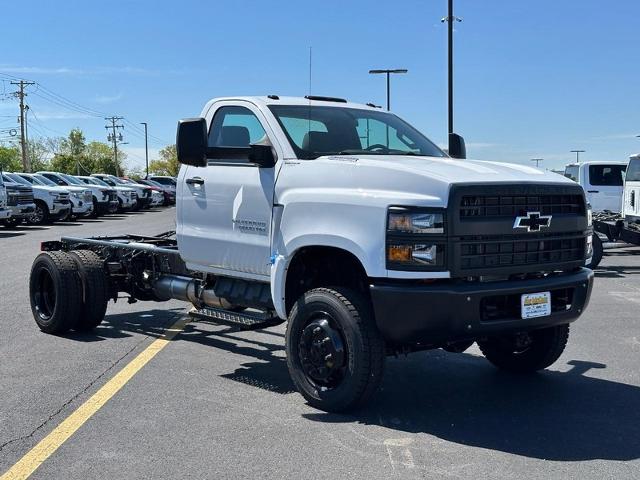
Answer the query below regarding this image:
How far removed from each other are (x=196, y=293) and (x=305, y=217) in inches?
75.2

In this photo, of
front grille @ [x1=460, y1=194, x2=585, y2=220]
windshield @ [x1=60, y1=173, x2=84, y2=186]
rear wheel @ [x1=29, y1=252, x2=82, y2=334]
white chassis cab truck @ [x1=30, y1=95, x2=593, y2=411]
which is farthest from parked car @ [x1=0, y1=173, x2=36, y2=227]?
front grille @ [x1=460, y1=194, x2=585, y2=220]

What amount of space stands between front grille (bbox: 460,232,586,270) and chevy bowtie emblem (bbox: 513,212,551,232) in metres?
0.06

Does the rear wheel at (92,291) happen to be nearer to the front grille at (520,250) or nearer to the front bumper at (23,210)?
the front grille at (520,250)

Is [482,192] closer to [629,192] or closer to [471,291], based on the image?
[471,291]

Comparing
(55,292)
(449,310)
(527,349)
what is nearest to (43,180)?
(55,292)

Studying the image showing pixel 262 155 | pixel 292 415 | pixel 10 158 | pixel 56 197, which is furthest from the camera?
pixel 10 158

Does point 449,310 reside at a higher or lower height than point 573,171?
lower

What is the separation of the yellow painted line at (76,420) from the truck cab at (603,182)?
49.3 feet

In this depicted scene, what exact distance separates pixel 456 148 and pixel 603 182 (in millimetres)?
14116

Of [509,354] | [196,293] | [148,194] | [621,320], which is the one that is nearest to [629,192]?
[621,320]

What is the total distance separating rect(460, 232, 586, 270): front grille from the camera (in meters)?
4.73

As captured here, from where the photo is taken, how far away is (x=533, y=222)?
4.97 m

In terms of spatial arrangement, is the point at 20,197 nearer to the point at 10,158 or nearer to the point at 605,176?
the point at 605,176

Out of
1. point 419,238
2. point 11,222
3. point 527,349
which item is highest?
point 419,238
